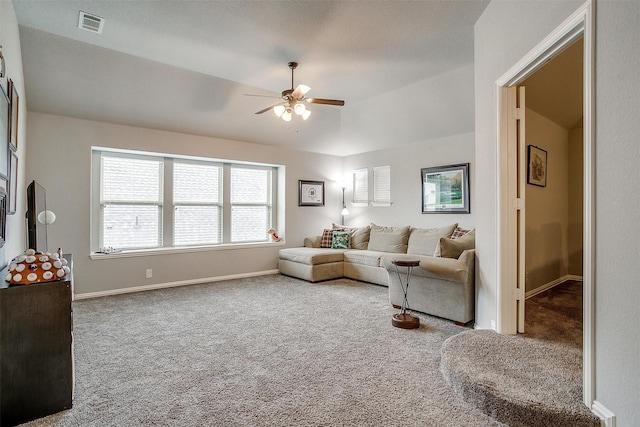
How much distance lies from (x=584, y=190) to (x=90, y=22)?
13.8 ft

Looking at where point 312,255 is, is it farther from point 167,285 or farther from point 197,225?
point 167,285

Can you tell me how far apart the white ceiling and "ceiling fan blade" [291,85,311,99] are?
45cm

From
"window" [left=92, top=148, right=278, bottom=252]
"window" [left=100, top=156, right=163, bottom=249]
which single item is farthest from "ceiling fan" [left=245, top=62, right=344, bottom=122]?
"window" [left=100, top=156, right=163, bottom=249]

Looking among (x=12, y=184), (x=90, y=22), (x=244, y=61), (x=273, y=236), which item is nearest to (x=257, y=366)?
(x=12, y=184)

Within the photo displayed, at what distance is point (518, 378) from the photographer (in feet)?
6.61

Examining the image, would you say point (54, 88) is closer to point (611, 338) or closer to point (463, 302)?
point (463, 302)

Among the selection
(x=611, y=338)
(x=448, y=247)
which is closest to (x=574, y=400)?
(x=611, y=338)

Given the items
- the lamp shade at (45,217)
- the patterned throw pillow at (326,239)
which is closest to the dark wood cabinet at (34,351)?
the lamp shade at (45,217)

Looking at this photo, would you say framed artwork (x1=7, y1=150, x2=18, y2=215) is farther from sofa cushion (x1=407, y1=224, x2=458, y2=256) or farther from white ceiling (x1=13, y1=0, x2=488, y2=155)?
sofa cushion (x1=407, y1=224, x2=458, y2=256)

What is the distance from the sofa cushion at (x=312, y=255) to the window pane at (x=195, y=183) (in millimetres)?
1620

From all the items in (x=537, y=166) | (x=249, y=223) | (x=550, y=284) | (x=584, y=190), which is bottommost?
(x=550, y=284)

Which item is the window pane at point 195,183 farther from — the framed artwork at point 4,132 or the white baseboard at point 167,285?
the framed artwork at point 4,132

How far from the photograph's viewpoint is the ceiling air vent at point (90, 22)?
3021 millimetres

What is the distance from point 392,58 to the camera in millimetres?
3902
